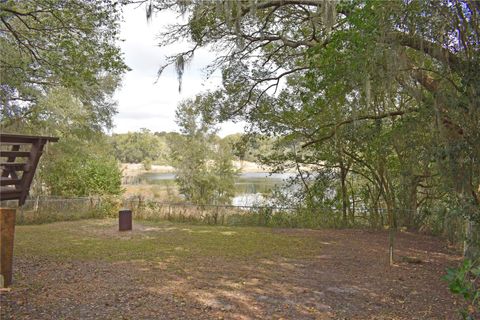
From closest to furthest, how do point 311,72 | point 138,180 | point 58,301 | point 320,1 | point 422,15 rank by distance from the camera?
1. point 58,301
2. point 422,15
3. point 320,1
4. point 311,72
5. point 138,180

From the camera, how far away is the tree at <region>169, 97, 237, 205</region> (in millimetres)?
16797

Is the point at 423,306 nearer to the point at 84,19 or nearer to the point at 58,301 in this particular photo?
the point at 58,301

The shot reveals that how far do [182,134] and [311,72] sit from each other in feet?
41.5

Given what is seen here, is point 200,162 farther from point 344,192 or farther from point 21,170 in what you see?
point 21,170

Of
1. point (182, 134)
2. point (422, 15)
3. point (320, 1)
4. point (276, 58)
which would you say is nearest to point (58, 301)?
point (422, 15)

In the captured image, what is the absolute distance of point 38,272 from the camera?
13.6ft

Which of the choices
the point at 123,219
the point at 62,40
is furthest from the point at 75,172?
the point at 62,40

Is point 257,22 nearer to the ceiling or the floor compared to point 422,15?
nearer to the ceiling

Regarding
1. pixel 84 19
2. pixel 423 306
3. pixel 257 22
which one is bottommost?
pixel 423 306

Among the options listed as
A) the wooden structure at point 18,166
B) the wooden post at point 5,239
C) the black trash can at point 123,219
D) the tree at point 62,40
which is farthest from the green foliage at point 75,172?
the wooden structure at point 18,166

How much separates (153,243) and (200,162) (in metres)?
11.0

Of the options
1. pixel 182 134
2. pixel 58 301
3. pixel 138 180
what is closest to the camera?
pixel 58 301

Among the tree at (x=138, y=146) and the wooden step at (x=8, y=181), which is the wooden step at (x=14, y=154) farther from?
the tree at (x=138, y=146)

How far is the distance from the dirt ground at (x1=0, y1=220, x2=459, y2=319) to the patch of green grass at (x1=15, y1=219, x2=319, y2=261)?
2 cm
